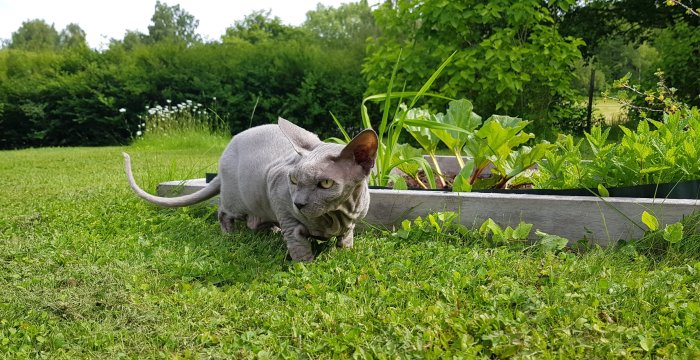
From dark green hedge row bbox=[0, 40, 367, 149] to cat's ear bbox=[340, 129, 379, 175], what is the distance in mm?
9097

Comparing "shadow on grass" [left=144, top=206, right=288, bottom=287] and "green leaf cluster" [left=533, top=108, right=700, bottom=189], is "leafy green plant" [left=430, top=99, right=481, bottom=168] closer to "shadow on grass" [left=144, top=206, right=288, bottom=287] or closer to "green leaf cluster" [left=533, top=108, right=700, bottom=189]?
"green leaf cluster" [left=533, top=108, right=700, bottom=189]

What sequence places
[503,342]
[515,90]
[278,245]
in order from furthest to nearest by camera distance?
[515,90], [278,245], [503,342]

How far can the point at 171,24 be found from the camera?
57.7 meters

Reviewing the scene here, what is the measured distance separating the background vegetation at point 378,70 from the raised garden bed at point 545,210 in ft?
13.6

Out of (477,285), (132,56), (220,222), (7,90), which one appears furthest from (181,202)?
(7,90)

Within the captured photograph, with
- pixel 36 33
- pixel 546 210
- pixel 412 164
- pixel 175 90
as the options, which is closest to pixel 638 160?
pixel 546 210

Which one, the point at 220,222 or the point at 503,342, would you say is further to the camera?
the point at 220,222

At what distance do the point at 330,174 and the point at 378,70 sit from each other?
5874 millimetres

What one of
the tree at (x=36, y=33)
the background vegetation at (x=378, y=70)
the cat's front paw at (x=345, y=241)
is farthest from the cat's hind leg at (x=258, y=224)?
the tree at (x=36, y=33)

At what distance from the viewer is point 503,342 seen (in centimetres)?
171

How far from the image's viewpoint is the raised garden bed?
261 centimetres

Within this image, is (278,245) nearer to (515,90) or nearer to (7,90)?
(515,90)

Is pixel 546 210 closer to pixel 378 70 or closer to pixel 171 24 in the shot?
pixel 378 70

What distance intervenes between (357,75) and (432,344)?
34.4 feet
